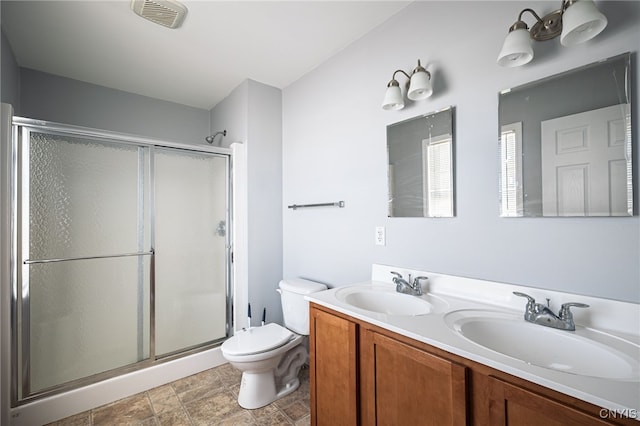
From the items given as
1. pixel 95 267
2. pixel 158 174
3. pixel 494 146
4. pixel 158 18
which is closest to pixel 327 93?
pixel 158 18

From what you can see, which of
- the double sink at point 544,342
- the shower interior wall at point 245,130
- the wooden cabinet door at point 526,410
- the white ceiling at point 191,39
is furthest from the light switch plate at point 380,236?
the white ceiling at point 191,39

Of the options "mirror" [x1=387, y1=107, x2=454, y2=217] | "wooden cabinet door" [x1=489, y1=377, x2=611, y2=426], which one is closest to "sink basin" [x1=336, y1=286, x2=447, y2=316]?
"mirror" [x1=387, y1=107, x2=454, y2=217]

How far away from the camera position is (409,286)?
1.46 metres

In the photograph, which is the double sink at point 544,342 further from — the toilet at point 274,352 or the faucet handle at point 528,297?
the toilet at point 274,352

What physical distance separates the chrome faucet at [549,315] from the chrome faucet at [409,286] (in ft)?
1.54

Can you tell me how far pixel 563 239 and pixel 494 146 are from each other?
0.46m

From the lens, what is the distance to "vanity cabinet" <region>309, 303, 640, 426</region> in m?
0.70

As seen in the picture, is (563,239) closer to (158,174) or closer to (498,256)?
(498,256)

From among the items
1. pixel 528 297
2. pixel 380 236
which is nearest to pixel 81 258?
pixel 380 236

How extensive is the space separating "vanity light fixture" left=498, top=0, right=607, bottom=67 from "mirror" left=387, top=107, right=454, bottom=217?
1.18ft

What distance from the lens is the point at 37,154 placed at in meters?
1.75

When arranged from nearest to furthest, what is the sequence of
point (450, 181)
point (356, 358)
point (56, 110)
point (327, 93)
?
point (356, 358), point (450, 181), point (327, 93), point (56, 110)

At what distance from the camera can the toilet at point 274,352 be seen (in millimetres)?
1727

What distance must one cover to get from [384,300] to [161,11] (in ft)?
6.87
